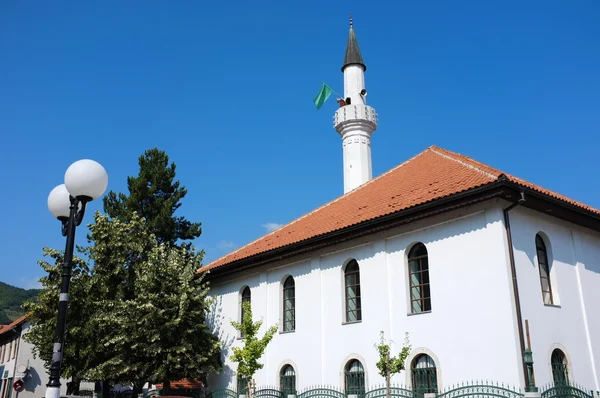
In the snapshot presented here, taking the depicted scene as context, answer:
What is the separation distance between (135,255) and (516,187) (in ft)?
45.4

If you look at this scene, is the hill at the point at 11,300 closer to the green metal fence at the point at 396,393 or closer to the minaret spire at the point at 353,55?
the minaret spire at the point at 353,55

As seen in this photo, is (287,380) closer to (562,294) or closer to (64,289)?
(562,294)

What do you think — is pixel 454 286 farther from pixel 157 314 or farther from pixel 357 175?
pixel 357 175

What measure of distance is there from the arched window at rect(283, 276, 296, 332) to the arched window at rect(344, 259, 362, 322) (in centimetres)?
253

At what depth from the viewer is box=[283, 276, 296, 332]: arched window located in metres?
19.1

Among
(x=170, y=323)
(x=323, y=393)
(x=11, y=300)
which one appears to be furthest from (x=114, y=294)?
(x=11, y=300)

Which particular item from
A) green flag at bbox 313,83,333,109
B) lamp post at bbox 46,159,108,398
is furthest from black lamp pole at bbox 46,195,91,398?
green flag at bbox 313,83,333,109

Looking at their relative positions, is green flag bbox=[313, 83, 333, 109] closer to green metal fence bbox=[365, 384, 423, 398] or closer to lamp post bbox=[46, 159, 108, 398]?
green metal fence bbox=[365, 384, 423, 398]

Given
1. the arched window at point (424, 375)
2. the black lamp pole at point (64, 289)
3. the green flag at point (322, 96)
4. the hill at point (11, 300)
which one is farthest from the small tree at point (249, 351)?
the hill at point (11, 300)

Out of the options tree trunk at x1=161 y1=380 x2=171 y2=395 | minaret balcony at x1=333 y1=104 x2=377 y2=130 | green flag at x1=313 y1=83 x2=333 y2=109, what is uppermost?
green flag at x1=313 y1=83 x2=333 y2=109

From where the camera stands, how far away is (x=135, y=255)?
20.7m

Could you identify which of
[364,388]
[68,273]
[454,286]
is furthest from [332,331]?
[68,273]

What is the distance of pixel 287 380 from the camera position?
1836 centimetres

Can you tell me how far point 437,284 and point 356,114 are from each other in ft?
51.2
